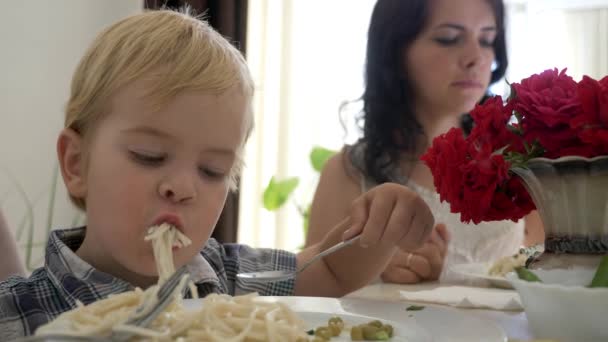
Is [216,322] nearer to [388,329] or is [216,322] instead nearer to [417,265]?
[388,329]

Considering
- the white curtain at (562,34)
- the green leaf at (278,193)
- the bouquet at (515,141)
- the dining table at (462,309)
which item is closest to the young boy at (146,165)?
the dining table at (462,309)

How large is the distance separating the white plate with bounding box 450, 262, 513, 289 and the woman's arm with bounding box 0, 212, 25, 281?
854 millimetres

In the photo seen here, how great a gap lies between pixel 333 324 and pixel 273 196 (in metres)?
2.91

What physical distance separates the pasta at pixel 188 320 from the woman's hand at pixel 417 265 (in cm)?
64

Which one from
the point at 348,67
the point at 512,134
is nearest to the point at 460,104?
the point at 512,134

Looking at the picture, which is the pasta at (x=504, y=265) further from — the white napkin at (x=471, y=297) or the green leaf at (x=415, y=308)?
the green leaf at (x=415, y=308)

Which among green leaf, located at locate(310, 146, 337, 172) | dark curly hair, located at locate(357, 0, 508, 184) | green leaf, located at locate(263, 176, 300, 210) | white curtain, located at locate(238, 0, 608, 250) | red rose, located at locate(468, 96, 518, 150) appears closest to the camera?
red rose, located at locate(468, 96, 518, 150)

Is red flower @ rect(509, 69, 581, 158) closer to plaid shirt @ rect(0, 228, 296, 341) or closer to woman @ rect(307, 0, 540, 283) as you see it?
plaid shirt @ rect(0, 228, 296, 341)

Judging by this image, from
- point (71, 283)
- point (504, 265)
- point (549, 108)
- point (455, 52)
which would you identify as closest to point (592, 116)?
point (549, 108)

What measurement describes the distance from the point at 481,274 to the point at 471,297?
0.73ft

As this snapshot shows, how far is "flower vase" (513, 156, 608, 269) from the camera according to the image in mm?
610

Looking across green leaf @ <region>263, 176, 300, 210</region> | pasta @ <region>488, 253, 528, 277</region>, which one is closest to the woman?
pasta @ <region>488, 253, 528, 277</region>

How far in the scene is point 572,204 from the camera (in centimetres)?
63

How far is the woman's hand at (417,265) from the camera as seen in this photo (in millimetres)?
1259
